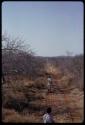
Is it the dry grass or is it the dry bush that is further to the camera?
the dry bush

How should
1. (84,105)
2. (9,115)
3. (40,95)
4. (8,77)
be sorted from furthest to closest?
(40,95) < (8,77) < (9,115) < (84,105)

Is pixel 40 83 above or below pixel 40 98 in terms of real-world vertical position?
above

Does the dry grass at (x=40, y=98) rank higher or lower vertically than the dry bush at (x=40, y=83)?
lower

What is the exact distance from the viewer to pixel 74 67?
8.59 m

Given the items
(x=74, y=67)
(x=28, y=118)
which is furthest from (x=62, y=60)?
(x=28, y=118)

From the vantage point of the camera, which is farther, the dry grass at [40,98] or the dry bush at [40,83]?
the dry bush at [40,83]

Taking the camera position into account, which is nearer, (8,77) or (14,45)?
(8,77)

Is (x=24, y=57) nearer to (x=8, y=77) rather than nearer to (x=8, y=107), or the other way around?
(x=8, y=77)

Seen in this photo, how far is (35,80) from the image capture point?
866 centimetres

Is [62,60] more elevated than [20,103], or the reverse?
[62,60]

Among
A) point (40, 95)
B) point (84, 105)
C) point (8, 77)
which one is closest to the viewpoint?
point (84, 105)

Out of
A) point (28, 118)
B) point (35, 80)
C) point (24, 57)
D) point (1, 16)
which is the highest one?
point (1, 16)

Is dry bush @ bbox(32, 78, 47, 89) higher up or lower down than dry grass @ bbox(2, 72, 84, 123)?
higher up

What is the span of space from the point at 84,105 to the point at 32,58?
242 cm
